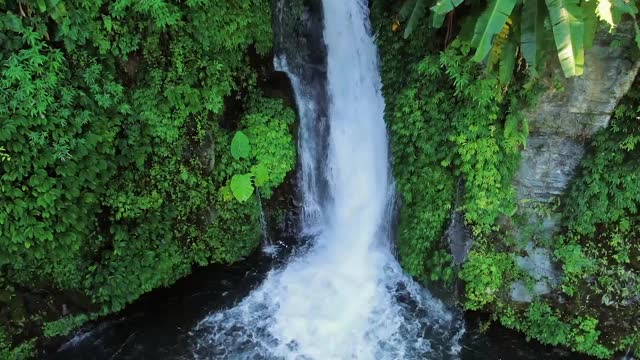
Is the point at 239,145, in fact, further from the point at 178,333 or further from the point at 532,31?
the point at 532,31

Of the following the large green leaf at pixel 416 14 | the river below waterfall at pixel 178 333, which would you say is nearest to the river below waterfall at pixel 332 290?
the river below waterfall at pixel 178 333

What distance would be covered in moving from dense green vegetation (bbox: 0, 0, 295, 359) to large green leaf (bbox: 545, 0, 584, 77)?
514cm

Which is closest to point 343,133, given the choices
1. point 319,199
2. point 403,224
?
point 319,199

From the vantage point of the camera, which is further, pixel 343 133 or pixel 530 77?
pixel 343 133

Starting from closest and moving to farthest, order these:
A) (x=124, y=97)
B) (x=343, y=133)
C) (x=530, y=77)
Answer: (x=530, y=77) → (x=124, y=97) → (x=343, y=133)

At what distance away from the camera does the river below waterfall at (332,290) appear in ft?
26.3

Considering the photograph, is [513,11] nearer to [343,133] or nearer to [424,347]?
[343,133]

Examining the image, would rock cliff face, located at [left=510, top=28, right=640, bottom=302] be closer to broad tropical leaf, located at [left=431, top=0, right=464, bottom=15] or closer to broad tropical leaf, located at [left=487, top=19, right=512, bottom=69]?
broad tropical leaf, located at [left=487, top=19, right=512, bottom=69]

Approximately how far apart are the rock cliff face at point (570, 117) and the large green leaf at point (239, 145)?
4.85 m

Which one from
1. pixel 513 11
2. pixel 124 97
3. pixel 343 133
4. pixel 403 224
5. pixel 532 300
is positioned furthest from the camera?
pixel 343 133

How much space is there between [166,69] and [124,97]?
0.84 meters

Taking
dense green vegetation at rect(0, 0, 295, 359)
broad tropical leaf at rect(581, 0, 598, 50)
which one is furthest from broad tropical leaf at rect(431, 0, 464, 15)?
dense green vegetation at rect(0, 0, 295, 359)

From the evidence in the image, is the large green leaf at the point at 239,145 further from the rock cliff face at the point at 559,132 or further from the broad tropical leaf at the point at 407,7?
the rock cliff face at the point at 559,132

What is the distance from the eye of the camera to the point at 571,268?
7.71 m
